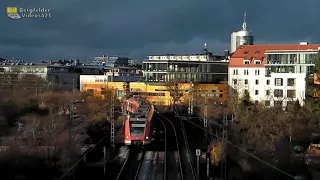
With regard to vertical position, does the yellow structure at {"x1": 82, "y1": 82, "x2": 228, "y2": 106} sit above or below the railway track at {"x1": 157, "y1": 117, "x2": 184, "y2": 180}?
above

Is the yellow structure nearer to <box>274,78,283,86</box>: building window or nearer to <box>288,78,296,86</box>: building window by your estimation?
<box>274,78,283,86</box>: building window

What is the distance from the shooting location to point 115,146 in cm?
2738


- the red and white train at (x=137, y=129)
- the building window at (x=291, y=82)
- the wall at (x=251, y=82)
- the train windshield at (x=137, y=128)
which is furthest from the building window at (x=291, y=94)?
the train windshield at (x=137, y=128)

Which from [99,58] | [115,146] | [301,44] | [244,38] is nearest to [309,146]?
[115,146]

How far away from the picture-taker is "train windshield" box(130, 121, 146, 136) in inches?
1003

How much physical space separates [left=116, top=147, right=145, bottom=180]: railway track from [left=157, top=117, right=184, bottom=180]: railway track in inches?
50.9

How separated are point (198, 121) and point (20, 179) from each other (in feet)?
91.4

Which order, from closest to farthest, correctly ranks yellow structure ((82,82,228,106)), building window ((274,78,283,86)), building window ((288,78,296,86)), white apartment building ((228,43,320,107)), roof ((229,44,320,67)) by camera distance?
white apartment building ((228,43,320,107)) < building window ((288,78,296,86)) < building window ((274,78,283,86)) < roof ((229,44,320,67)) < yellow structure ((82,82,228,106))

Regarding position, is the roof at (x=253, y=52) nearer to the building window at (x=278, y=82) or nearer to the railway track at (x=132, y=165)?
the building window at (x=278, y=82)

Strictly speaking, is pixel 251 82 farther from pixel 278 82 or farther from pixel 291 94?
pixel 291 94

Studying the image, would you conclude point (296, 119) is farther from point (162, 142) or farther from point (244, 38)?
point (244, 38)

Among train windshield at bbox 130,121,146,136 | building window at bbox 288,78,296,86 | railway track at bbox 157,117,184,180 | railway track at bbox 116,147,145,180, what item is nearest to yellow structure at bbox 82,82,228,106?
building window at bbox 288,78,296,86

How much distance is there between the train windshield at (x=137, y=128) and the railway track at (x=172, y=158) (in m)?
1.94

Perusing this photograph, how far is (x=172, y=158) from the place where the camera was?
82.6 ft
